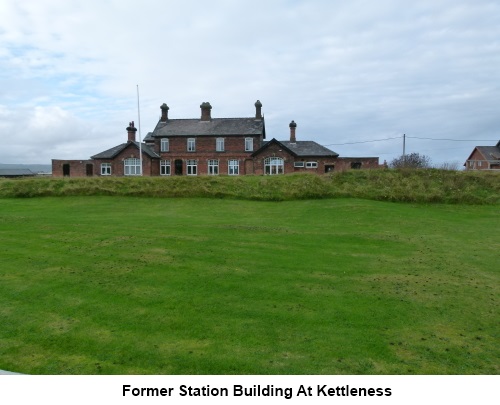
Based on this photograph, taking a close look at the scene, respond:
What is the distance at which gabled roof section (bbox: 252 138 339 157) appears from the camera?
164ft

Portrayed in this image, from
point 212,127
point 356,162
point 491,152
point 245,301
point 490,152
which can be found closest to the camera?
point 245,301

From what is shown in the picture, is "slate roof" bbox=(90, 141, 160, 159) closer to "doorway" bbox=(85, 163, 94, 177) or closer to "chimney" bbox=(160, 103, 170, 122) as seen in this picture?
"doorway" bbox=(85, 163, 94, 177)

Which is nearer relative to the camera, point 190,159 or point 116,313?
point 116,313

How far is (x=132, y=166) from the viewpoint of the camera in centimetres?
5184

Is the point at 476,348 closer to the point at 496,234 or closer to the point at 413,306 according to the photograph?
the point at 413,306

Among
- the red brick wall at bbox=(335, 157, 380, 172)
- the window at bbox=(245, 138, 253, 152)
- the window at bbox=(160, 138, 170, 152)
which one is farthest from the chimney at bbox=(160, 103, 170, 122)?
the red brick wall at bbox=(335, 157, 380, 172)

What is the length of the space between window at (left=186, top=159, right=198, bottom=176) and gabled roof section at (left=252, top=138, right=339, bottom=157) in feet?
26.9

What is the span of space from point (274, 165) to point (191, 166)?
36.4 ft

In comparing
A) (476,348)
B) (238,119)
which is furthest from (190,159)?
(476,348)

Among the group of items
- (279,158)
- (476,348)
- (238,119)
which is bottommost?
(476,348)

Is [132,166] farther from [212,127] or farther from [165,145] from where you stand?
[212,127]

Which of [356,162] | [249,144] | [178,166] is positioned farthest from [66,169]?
[356,162]

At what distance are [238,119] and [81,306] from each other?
160 feet

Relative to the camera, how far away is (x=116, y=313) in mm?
7367
